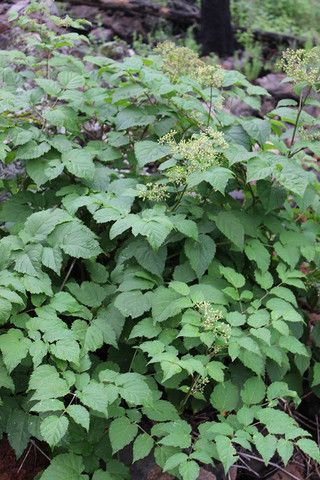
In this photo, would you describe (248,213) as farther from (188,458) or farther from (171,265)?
(188,458)

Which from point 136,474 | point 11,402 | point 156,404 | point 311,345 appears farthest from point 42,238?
point 311,345

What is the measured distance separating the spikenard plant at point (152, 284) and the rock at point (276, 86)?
4091 mm

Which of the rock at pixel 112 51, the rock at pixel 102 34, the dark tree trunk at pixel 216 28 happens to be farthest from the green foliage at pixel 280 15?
the rock at pixel 112 51

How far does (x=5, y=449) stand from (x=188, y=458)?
95cm

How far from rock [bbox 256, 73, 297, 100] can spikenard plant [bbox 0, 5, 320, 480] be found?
4091 mm

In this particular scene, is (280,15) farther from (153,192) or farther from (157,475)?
(157,475)

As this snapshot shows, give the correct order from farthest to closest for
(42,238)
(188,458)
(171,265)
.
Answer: (171,265) → (42,238) → (188,458)

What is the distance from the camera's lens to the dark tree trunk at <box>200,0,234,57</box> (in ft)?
27.2

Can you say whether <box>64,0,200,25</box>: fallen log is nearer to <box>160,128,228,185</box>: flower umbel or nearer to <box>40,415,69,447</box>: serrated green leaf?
<box>160,128,228,185</box>: flower umbel

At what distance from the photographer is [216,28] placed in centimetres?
833

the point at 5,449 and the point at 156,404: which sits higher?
the point at 156,404

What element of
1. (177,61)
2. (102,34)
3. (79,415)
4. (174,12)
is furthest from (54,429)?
(174,12)

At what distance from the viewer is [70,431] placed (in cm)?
228

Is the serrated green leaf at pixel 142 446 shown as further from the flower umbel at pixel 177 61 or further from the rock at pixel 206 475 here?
the flower umbel at pixel 177 61
